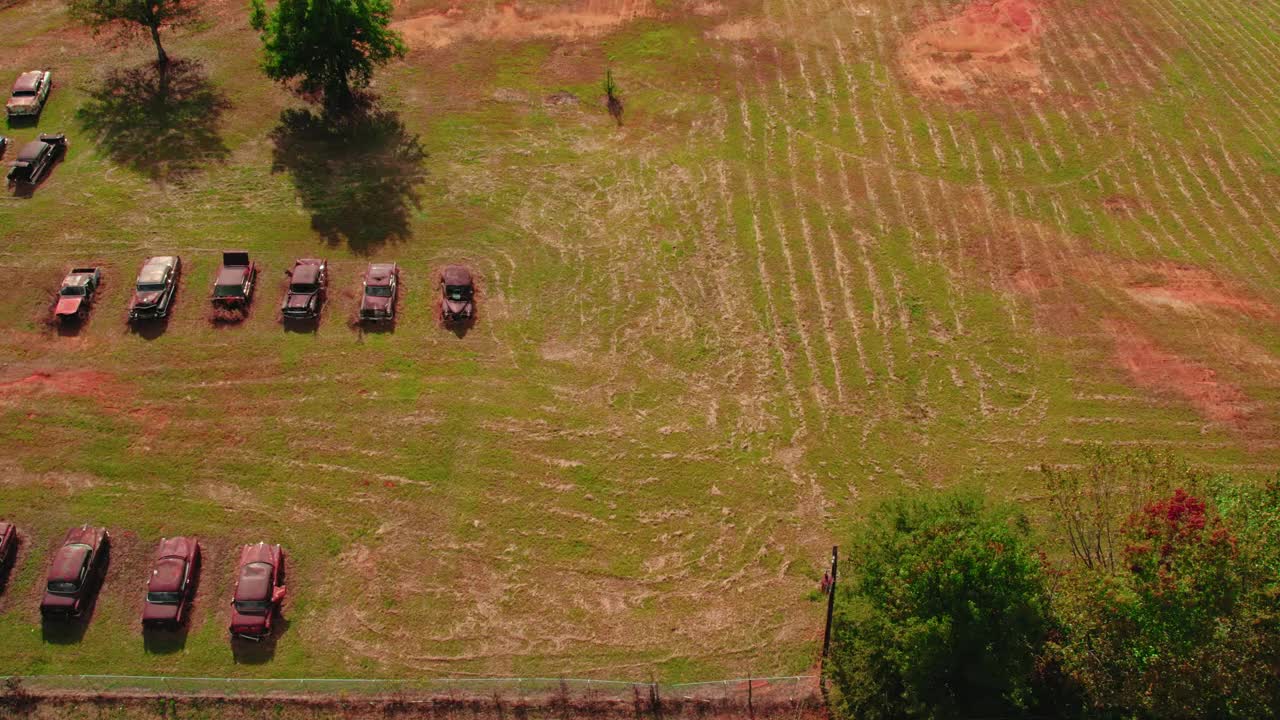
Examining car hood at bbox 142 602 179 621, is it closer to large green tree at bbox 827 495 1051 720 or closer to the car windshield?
the car windshield

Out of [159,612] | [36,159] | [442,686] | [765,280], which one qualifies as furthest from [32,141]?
[765,280]

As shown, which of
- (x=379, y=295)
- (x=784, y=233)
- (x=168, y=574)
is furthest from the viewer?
(x=784, y=233)

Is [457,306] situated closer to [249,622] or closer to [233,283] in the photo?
[233,283]

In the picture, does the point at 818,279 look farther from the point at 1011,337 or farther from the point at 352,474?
the point at 352,474

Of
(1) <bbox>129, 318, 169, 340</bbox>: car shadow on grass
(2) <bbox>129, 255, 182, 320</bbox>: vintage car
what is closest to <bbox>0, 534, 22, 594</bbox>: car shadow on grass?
(1) <bbox>129, 318, 169, 340</bbox>: car shadow on grass

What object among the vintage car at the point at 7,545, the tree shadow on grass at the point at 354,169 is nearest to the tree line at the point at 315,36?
the tree shadow on grass at the point at 354,169

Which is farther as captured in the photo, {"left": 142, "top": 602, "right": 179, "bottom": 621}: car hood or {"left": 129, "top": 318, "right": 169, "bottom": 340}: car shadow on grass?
{"left": 129, "top": 318, "right": 169, "bottom": 340}: car shadow on grass
